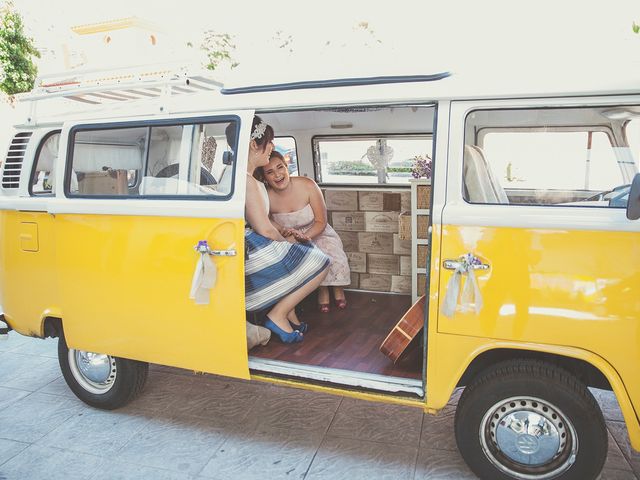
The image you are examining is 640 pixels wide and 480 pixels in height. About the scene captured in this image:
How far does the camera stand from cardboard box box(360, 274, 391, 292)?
17.7ft

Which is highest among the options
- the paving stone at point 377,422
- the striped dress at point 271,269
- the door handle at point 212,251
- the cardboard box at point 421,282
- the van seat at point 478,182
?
the van seat at point 478,182

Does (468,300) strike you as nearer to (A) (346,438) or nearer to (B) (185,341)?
(A) (346,438)

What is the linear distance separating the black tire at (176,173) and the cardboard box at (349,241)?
2.36 m

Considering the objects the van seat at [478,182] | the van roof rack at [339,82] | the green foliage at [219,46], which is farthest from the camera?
the green foliage at [219,46]

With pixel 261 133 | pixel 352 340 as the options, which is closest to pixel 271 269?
pixel 352 340

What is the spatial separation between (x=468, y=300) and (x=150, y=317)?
84.6 inches

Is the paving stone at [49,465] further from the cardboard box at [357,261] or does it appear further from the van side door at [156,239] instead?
the cardboard box at [357,261]

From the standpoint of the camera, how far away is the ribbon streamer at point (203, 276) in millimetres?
3225

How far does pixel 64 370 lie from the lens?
4152mm

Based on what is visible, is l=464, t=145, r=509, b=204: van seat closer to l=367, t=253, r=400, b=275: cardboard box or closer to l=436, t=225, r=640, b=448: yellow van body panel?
l=436, t=225, r=640, b=448: yellow van body panel

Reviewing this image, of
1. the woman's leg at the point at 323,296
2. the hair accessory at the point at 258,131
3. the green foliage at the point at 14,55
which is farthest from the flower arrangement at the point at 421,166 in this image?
the green foliage at the point at 14,55

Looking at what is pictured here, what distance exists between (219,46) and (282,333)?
911 inches

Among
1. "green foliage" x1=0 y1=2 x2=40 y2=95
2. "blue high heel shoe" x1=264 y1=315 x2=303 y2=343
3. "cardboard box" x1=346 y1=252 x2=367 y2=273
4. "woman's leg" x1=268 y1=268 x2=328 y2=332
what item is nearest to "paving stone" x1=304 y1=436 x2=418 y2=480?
"blue high heel shoe" x1=264 y1=315 x2=303 y2=343

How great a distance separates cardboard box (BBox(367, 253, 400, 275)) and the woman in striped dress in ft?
4.60
